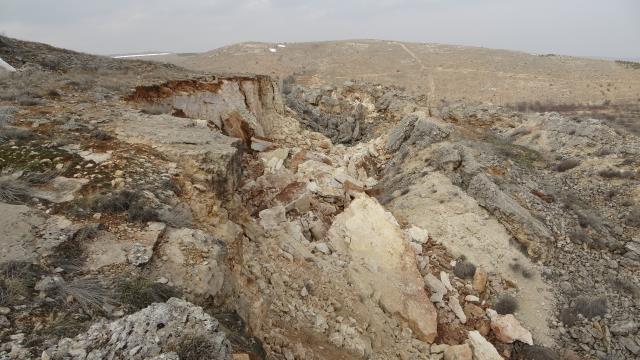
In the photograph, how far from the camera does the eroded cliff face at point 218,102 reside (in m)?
10.4

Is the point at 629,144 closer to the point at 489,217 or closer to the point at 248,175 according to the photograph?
the point at 489,217

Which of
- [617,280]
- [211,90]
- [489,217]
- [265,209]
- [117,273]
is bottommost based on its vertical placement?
[617,280]

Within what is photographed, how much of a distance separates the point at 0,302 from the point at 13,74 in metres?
9.68

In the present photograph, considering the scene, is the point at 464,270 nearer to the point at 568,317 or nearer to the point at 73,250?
the point at 568,317

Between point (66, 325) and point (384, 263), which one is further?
point (384, 263)

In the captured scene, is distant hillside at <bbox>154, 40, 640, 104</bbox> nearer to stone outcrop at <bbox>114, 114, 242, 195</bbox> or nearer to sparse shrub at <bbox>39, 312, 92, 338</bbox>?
stone outcrop at <bbox>114, 114, 242, 195</bbox>

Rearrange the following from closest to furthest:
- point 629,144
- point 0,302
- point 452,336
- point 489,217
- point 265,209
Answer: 1. point 0,302
2. point 452,336
3. point 265,209
4. point 489,217
5. point 629,144

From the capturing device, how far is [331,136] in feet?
59.1

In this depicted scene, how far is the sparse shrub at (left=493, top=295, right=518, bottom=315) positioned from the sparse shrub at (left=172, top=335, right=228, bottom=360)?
6.74 m

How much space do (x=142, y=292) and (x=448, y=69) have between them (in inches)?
1909

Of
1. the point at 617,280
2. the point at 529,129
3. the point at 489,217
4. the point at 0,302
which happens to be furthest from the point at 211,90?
the point at 529,129

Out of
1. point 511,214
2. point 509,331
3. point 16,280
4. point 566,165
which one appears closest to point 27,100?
point 16,280

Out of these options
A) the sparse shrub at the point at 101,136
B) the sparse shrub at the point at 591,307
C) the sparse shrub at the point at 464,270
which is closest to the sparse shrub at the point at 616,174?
the sparse shrub at the point at 591,307

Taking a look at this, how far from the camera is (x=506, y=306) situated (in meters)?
7.90
